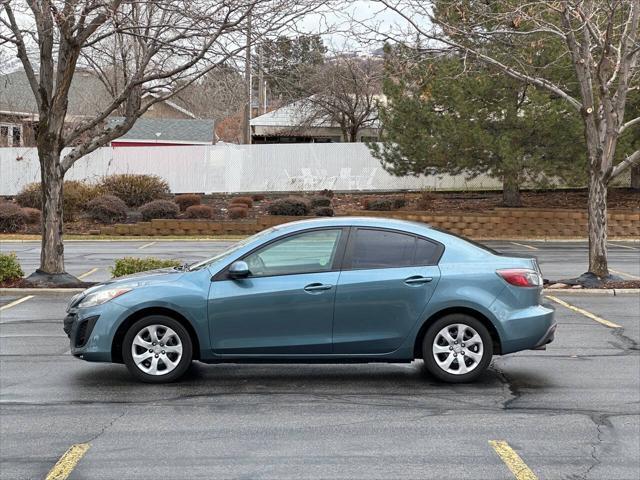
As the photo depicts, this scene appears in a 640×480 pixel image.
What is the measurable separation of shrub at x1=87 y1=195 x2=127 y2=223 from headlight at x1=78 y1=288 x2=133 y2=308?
22914 mm

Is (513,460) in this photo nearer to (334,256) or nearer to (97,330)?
(334,256)

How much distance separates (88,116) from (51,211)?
29.2 meters

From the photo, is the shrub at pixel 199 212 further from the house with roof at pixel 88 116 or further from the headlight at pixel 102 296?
the headlight at pixel 102 296

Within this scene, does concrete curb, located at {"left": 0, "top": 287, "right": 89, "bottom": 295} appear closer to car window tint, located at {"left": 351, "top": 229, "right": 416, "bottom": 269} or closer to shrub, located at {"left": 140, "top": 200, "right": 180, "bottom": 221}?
car window tint, located at {"left": 351, "top": 229, "right": 416, "bottom": 269}

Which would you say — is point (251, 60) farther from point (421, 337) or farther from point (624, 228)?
point (624, 228)

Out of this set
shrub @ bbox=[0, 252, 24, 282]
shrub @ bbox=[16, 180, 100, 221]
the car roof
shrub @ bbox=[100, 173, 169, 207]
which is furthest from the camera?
shrub @ bbox=[100, 173, 169, 207]

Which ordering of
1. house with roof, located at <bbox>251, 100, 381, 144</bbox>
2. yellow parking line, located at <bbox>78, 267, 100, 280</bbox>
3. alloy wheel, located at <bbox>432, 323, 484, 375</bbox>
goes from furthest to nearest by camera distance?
house with roof, located at <bbox>251, 100, 381, 144</bbox> < yellow parking line, located at <bbox>78, 267, 100, 280</bbox> < alloy wheel, located at <bbox>432, 323, 484, 375</bbox>

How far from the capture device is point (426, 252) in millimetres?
7543

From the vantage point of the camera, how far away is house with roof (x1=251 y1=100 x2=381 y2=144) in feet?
145

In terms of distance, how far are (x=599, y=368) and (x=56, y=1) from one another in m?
10.1

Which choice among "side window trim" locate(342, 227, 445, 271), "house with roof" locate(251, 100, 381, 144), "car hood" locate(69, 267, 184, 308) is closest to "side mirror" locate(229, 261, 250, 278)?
"car hood" locate(69, 267, 184, 308)

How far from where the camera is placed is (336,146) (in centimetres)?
3503

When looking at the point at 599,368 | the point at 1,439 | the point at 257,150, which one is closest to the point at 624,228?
the point at 257,150

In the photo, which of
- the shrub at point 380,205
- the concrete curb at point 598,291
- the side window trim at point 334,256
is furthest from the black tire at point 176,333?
the shrub at point 380,205
